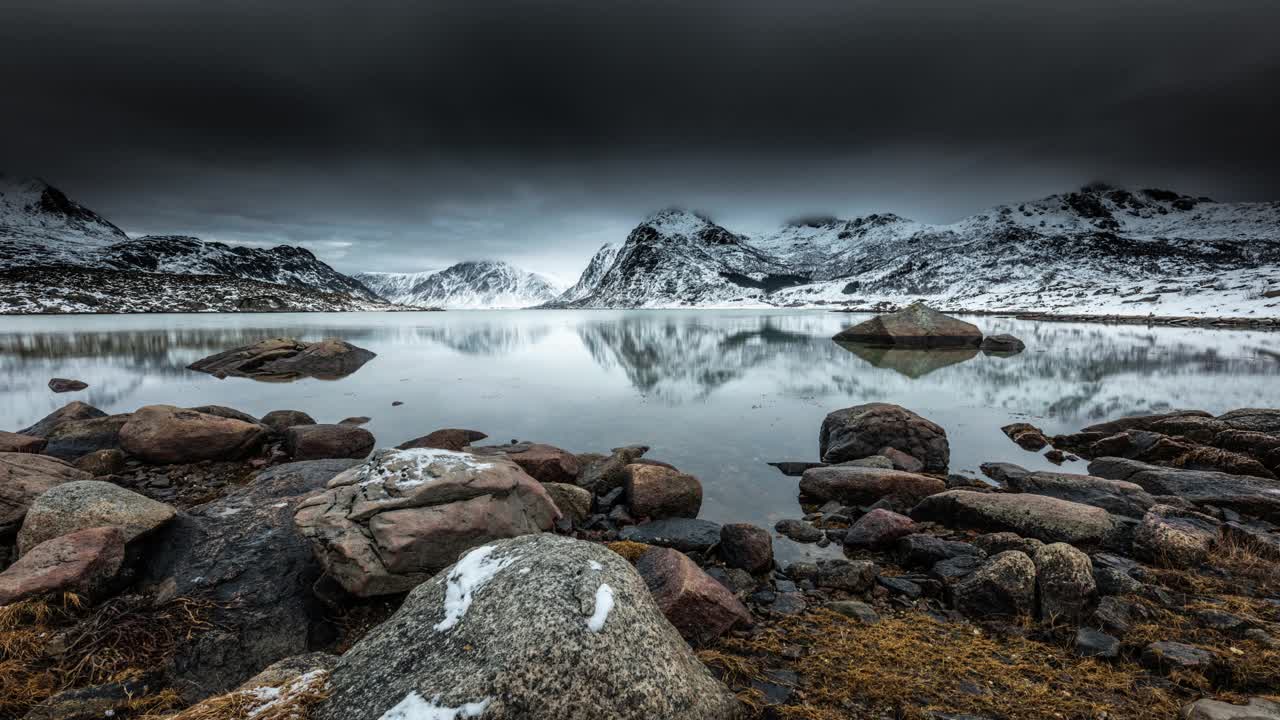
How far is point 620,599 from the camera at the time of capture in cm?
398

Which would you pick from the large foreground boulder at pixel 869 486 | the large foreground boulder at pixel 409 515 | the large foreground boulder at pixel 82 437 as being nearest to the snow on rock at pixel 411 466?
the large foreground boulder at pixel 409 515

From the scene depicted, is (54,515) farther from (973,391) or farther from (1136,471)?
(973,391)

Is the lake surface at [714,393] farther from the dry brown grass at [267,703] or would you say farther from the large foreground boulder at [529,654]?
A: the dry brown grass at [267,703]

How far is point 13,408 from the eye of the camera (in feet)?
57.9

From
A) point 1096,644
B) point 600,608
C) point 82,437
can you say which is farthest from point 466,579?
point 82,437

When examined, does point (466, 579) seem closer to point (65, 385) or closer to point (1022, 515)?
point (1022, 515)

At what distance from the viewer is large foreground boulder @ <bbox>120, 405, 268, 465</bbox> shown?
11469 mm

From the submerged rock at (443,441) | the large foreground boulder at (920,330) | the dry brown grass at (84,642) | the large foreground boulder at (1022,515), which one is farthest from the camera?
the large foreground boulder at (920,330)

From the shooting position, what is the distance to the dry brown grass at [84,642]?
4250 mm

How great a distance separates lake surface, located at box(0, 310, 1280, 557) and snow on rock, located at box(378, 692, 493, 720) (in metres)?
5.72

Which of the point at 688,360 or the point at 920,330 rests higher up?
the point at 920,330

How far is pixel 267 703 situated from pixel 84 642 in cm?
285

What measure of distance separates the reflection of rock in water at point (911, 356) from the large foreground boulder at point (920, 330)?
713 millimetres

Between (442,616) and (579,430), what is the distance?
1177 centimetres
